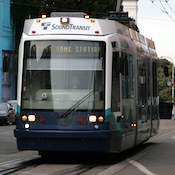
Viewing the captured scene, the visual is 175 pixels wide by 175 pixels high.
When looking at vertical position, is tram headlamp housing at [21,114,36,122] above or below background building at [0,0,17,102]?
below

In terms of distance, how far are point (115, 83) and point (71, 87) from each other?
1024mm

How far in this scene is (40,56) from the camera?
13.4 m

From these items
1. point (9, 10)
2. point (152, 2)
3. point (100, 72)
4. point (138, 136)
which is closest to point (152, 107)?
point (138, 136)

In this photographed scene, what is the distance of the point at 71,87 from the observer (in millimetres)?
13094

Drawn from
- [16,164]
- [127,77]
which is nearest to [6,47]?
[127,77]

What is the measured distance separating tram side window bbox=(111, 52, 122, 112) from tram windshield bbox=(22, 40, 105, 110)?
0.30 meters

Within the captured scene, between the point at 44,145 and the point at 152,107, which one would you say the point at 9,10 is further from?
the point at 44,145

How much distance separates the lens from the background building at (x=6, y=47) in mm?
49469

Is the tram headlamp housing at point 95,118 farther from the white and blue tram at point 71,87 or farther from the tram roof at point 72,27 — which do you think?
Result: the tram roof at point 72,27

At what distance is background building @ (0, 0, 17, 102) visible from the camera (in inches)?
1948

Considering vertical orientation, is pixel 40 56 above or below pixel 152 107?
above

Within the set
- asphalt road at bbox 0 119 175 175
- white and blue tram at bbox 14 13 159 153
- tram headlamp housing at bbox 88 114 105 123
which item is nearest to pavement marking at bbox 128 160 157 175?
asphalt road at bbox 0 119 175 175

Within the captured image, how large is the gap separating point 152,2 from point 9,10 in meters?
19.7

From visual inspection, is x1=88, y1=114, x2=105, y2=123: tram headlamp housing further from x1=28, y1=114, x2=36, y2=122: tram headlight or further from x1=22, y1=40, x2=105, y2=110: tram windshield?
x1=28, y1=114, x2=36, y2=122: tram headlight
